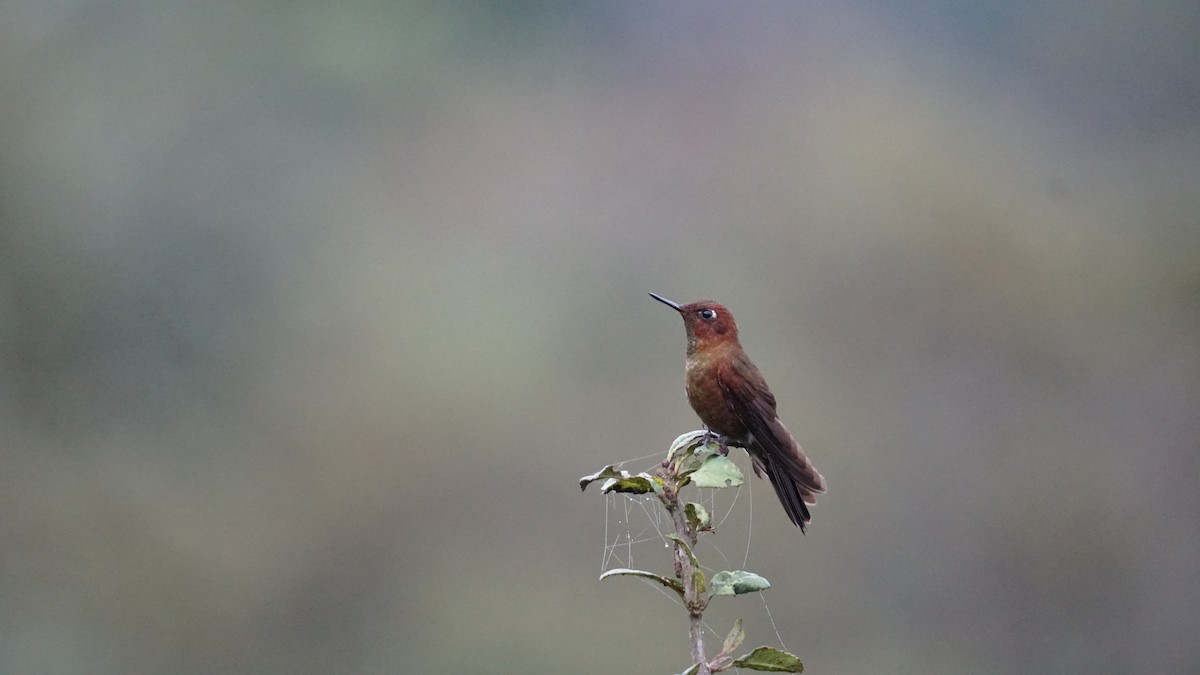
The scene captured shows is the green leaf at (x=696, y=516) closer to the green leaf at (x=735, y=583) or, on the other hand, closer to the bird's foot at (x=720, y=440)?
the green leaf at (x=735, y=583)

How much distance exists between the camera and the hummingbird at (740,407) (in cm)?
104

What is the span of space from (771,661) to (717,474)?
124mm

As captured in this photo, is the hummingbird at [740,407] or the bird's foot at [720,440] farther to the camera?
the bird's foot at [720,440]

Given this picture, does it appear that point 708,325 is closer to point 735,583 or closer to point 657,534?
point 735,583

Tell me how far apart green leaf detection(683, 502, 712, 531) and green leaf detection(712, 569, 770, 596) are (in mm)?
32

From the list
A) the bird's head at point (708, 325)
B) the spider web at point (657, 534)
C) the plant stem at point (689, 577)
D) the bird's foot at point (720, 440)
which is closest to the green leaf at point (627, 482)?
the plant stem at point (689, 577)

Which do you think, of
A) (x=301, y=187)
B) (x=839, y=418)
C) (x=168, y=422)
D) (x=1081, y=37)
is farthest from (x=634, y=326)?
(x=1081, y=37)

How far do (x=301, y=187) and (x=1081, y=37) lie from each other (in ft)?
6.96

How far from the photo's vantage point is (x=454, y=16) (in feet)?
9.16

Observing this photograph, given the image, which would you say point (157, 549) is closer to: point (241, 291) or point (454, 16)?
point (241, 291)

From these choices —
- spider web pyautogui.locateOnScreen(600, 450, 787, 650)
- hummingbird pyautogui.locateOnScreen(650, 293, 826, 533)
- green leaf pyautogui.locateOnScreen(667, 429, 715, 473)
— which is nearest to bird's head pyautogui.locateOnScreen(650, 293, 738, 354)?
hummingbird pyautogui.locateOnScreen(650, 293, 826, 533)

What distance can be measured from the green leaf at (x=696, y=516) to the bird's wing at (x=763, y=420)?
391mm

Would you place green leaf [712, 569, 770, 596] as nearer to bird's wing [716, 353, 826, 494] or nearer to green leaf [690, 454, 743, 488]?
green leaf [690, 454, 743, 488]

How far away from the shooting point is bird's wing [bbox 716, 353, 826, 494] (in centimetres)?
104
